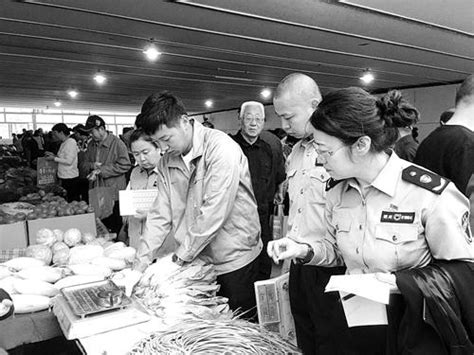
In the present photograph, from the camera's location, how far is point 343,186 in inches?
54.1

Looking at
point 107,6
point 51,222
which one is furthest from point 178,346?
point 107,6

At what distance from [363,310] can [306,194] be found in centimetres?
79

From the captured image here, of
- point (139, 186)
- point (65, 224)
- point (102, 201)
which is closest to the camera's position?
point (139, 186)

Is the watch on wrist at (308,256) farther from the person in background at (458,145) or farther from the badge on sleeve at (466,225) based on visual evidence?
the person in background at (458,145)

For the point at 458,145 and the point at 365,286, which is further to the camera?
the point at 458,145

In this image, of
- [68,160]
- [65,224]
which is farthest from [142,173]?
[68,160]

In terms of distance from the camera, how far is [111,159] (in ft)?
15.2

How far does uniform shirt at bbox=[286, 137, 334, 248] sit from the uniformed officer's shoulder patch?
582 millimetres

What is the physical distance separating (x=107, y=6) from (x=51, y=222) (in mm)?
2396

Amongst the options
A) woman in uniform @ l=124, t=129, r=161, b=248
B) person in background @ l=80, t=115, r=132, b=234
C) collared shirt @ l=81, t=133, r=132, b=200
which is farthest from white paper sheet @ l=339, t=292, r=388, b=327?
person in background @ l=80, t=115, r=132, b=234

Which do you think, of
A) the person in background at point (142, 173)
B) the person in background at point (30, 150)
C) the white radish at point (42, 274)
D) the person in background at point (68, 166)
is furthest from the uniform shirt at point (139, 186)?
the person in background at point (30, 150)

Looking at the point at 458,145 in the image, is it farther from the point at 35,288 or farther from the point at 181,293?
the point at 35,288

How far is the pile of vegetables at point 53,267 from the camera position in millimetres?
1778

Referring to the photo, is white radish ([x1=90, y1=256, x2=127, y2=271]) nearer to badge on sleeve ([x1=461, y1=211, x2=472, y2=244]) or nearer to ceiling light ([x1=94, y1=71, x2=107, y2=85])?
badge on sleeve ([x1=461, y1=211, x2=472, y2=244])
